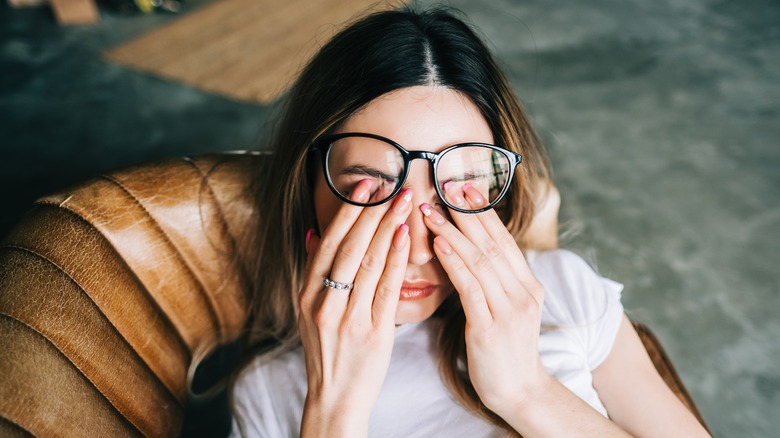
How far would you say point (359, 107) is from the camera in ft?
3.79

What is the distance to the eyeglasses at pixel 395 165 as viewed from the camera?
3.55ft

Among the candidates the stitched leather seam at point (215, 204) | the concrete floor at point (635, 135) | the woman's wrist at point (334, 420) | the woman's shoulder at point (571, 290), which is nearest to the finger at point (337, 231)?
the woman's wrist at point (334, 420)

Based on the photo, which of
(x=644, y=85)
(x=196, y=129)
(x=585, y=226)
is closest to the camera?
(x=585, y=226)

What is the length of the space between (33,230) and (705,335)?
2.53m

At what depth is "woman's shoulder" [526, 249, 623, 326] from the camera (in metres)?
1.31

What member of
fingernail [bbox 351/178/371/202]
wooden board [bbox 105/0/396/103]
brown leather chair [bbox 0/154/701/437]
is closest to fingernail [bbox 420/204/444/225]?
fingernail [bbox 351/178/371/202]

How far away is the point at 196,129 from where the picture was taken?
11.2 ft

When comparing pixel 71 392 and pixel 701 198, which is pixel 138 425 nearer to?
pixel 71 392

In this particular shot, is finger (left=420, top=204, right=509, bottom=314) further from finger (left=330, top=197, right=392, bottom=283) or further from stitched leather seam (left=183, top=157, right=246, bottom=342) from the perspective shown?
stitched leather seam (left=183, top=157, right=246, bottom=342)

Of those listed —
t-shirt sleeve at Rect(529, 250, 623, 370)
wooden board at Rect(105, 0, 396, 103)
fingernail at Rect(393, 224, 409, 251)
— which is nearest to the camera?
fingernail at Rect(393, 224, 409, 251)

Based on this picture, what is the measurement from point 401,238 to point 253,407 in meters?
0.59

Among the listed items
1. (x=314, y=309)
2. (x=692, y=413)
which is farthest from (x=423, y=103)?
(x=692, y=413)

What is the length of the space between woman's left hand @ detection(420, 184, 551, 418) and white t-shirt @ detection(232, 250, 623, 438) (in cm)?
16

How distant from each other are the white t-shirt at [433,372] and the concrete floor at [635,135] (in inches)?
50.2
